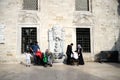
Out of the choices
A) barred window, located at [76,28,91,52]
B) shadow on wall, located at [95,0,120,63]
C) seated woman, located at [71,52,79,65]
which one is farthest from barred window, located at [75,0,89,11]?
seated woman, located at [71,52,79,65]

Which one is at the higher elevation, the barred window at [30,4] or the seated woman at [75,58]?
the barred window at [30,4]

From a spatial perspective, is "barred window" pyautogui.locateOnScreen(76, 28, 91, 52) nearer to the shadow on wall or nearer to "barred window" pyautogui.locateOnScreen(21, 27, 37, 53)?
the shadow on wall

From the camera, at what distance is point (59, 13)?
1889 centimetres

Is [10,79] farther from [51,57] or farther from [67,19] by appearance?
[67,19]

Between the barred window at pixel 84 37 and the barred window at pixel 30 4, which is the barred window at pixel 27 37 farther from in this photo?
the barred window at pixel 84 37

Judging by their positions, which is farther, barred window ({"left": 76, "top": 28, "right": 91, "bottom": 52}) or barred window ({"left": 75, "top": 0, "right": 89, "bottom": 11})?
→ barred window ({"left": 75, "top": 0, "right": 89, "bottom": 11})

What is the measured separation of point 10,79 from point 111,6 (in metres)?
11.2

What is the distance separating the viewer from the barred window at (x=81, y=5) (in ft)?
64.0

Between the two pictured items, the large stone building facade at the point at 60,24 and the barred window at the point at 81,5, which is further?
the barred window at the point at 81,5

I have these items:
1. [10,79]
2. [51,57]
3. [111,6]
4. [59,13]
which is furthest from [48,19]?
[10,79]

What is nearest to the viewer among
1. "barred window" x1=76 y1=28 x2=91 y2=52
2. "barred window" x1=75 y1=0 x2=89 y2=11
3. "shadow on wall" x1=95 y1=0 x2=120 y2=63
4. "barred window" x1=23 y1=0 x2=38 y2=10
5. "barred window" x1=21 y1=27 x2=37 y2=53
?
"barred window" x1=21 y1=27 x2=37 y2=53

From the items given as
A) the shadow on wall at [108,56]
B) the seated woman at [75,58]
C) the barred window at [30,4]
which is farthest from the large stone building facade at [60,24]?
the seated woman at [75,58]

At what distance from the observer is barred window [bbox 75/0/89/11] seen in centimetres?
1952

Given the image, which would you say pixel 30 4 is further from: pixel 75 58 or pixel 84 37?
pixel 75 58
